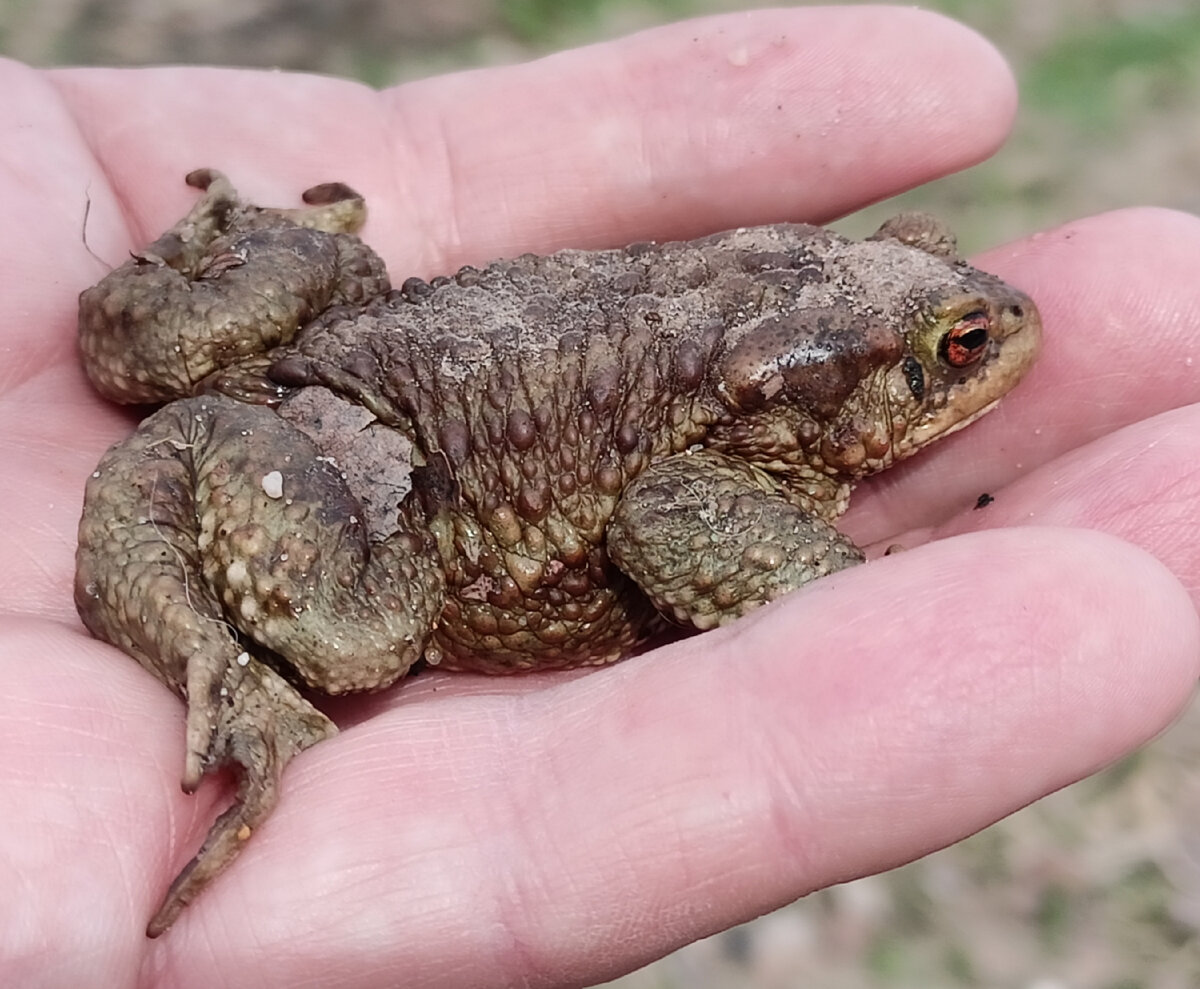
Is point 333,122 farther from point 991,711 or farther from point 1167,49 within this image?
point 1167,49

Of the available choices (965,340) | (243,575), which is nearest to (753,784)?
(243,575)

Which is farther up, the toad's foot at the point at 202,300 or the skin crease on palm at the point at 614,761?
the toad's foot at the point at 202,300

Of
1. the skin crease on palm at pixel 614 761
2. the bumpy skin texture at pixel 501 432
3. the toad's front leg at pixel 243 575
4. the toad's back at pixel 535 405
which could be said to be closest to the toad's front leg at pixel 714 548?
the bumpy skin texture at pixel 501 432

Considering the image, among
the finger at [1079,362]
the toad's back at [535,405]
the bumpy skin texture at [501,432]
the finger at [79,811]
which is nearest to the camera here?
the finger at [79,811]

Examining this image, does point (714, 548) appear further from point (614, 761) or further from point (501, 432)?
point (614, 761)

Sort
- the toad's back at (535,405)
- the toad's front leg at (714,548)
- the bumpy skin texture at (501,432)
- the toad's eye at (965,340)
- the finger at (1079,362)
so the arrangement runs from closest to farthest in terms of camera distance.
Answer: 1. the bumpy skin texture at (501,432)
2. the toad's front leg at (714,548)
3. the toad's back at (535,405)
4. the toad's eye at (965,340)
5. the finger at (1079,362)

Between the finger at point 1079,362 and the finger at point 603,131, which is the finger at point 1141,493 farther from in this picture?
the finger at point 603,131

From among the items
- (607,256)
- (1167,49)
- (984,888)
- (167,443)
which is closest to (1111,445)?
(607,256)

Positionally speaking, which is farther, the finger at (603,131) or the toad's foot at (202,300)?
the finger at (603,131)

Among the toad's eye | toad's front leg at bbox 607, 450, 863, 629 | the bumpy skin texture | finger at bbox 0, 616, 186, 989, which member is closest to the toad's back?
the bumpy skin texture
